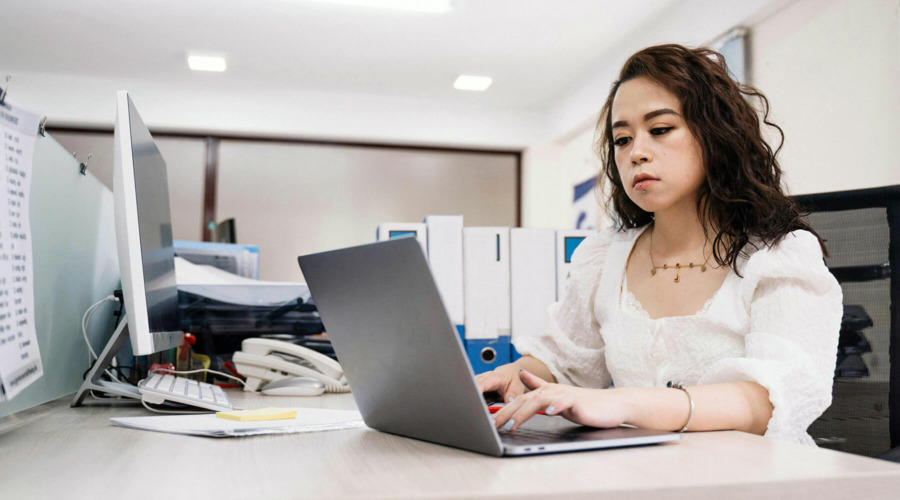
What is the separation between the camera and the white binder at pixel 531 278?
5.16 feet

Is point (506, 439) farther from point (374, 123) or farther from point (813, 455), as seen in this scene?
point (374, 123)

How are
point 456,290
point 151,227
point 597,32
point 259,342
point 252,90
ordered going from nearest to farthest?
point 151,227, point 259,342, point 456,290, point 597,32, point 252,90

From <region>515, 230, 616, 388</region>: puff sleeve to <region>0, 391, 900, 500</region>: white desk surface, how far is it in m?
0.52

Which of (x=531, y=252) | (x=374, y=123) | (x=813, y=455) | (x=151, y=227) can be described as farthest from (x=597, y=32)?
(x=813, y=455)

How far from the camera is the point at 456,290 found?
1.56 meters

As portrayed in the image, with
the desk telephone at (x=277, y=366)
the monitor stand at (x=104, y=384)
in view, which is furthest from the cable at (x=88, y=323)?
the desk telephone at (x=277, y=366)

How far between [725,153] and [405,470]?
805 mm

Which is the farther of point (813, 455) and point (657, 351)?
point (657, 351)

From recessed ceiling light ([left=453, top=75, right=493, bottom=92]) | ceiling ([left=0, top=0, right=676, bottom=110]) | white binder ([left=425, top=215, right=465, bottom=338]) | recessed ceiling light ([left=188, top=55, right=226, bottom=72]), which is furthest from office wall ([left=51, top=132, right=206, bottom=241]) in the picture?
white binder ([left=425, top=215, right=465, bottom=338])

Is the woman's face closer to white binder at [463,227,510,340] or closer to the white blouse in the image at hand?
the white blouse

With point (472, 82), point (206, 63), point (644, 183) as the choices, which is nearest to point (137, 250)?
point (644, 183)

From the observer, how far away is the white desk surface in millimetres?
419

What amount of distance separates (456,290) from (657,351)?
63 cm

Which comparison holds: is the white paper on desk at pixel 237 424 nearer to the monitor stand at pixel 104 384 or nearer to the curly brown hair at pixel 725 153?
the monitor stand at pixel 104 384
